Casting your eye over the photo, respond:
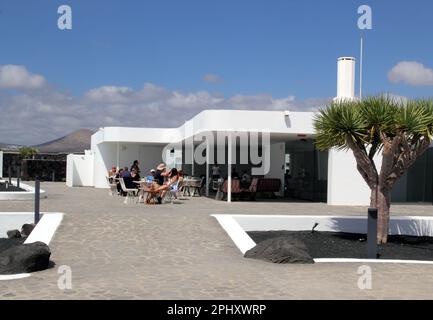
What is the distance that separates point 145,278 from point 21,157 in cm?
3886

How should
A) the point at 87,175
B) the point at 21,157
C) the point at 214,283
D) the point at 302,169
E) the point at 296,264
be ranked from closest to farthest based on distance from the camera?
the point at 214,283
the point at 296,264
the point at 302,169
the point at 87,175
the point at 21,157

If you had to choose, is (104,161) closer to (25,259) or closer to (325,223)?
(325,223)

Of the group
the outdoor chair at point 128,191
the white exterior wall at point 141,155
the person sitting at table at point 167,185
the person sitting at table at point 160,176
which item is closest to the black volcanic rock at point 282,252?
the person sitting at table at point 167,185

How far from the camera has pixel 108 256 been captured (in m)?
8.76

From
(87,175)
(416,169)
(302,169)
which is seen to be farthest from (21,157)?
(416,169)

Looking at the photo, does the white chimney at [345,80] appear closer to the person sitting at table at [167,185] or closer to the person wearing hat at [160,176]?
the person sitting at table at [167,185]

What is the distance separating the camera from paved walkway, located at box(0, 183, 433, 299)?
6.52 meters

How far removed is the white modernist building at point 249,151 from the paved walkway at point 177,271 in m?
7.13

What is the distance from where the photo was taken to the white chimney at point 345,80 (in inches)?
767

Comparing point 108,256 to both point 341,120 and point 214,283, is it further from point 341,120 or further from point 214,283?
point 341,120
